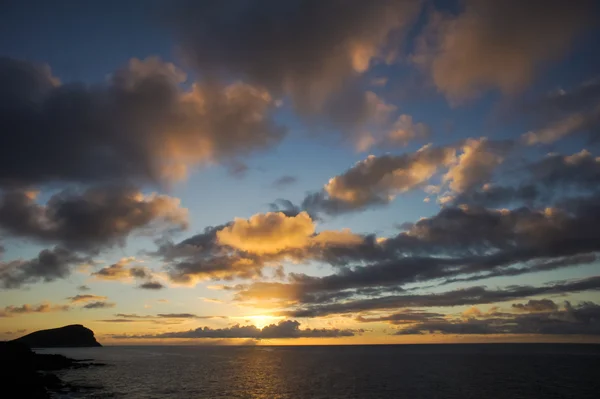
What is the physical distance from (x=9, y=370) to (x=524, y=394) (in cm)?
11238

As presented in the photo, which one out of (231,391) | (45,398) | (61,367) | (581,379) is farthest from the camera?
(61,367)

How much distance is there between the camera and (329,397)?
78.1 m

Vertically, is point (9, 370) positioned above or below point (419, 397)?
above

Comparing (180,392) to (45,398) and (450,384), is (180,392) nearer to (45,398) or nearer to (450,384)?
(45,398)

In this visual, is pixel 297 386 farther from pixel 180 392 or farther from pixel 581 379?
pixel 581 379

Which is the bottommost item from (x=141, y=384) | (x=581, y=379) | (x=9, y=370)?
(x=581, y=379)

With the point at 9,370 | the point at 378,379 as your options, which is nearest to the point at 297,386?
the point at 378,379

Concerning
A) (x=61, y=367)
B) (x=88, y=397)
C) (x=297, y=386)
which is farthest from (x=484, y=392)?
(x=61, y=367)

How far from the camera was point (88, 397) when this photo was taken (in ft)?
241

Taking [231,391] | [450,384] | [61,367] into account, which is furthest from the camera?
[61,367]

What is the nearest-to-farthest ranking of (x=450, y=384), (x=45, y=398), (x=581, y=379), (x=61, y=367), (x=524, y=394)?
(x=45, y=398) < (x=524, y=394) < (x=450, y=384) < (x=581, y=379) < (x=61, y=367)

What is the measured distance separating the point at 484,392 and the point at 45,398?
84667 mm

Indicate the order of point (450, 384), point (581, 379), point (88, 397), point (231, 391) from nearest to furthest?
point (88, 397) → point (231, 391) → point (450, 384) → point (581, 379)

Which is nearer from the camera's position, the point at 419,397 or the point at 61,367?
the point at 419,397
